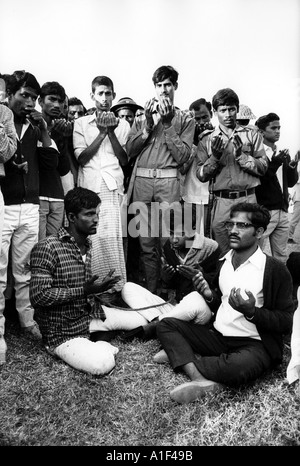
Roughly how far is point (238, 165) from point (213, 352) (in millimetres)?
2016

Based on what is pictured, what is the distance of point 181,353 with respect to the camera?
12.6 feet

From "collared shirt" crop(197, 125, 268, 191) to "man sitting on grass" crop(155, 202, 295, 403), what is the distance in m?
1.14

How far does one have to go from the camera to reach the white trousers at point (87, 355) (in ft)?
12.5

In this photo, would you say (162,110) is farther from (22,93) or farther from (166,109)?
(22,93)

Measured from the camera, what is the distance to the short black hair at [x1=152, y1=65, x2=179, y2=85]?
5.26 meters

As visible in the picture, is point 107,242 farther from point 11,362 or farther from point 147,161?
point 11,362

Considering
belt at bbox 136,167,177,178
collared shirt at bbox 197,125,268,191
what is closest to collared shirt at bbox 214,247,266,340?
collared shirt at bbox 197,125,268,191

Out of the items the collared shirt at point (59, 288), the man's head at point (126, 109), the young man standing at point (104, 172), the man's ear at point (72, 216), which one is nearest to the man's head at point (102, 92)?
the young man standing at point (104, 172)

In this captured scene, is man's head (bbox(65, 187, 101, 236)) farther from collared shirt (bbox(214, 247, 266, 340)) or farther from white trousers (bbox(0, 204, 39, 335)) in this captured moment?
collared shirt (bbox(214, 247, 266, 340))

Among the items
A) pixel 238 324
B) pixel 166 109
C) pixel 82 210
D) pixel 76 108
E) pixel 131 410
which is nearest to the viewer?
pixel 131 410

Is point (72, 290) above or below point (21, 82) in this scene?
below

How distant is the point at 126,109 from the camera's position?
6520 millimetres

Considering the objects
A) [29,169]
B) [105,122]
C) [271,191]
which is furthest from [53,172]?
[271,191]

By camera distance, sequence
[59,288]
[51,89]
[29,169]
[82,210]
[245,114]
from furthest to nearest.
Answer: [245,114] → [51,89] → [29,169] → [82,210] → [59,288]
